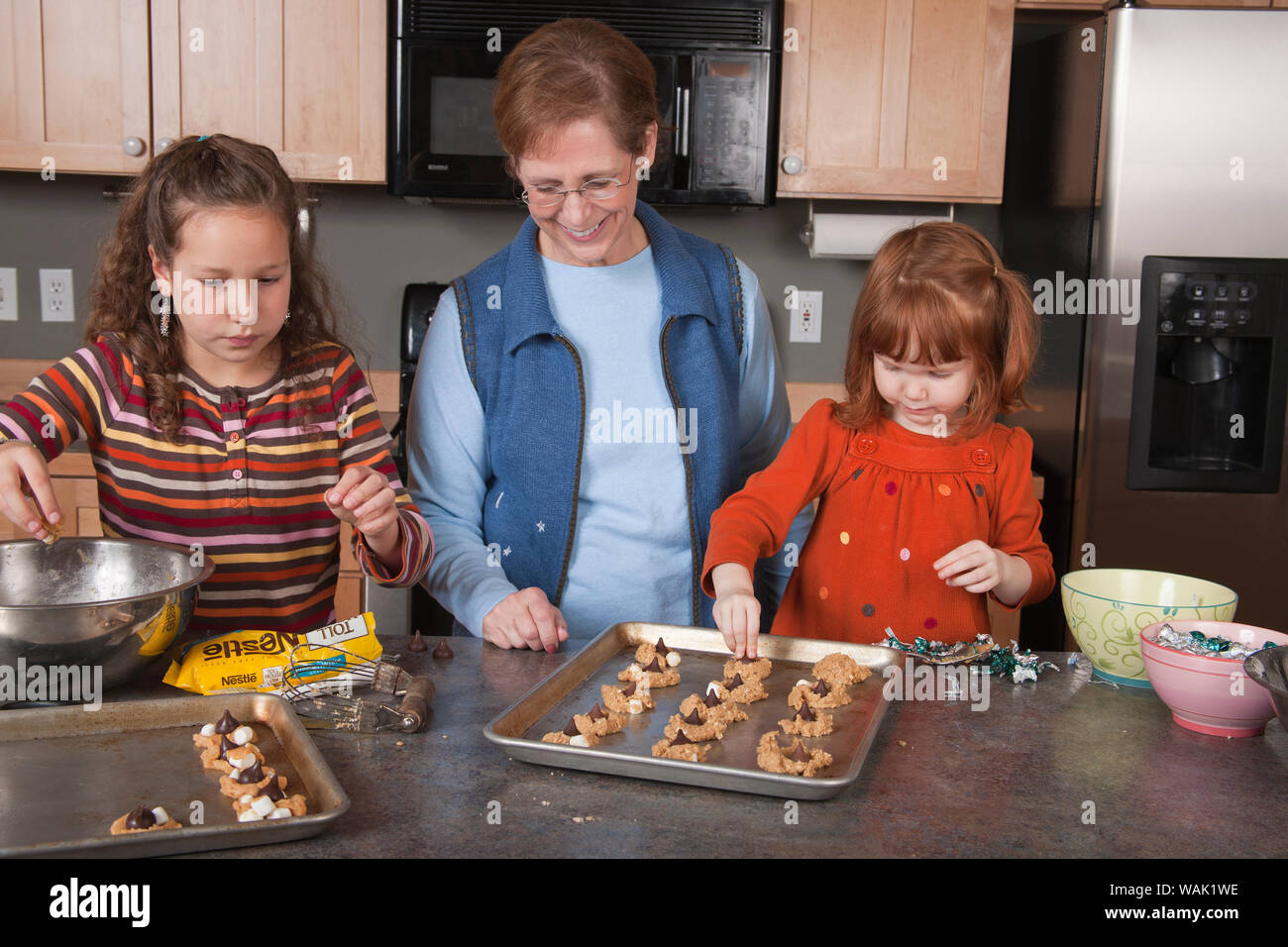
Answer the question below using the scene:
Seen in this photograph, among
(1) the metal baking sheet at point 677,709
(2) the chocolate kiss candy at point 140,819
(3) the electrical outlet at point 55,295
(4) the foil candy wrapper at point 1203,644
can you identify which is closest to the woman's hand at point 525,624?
(1) the metal baking sheet at point 677,709

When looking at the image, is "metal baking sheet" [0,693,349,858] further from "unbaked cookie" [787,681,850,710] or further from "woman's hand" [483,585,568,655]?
"unbaked cookie" [787,681,850,710]

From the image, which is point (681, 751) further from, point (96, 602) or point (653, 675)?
point (96, 602)

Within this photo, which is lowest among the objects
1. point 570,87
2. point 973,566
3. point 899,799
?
point 899,799

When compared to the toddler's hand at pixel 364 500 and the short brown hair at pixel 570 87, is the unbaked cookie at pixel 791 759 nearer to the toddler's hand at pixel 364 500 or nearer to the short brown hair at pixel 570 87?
the toddler's hand at pixel 364 500

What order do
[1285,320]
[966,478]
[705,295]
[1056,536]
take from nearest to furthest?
[966,478]
[705,295]
[1285,320]
[1056,536]

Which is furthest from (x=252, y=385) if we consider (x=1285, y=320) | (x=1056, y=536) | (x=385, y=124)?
(x=1285, y=320)

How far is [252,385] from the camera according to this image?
139 cm

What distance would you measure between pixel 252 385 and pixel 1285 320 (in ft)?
6.59

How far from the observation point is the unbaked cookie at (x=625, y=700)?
→ 107 cm

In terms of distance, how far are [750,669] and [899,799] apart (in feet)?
0.89

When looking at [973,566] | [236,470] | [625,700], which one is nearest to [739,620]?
[625,700]

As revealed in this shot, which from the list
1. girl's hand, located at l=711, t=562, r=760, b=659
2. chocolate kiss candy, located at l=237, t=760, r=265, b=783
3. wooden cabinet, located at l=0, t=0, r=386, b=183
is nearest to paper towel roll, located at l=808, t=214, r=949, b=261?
wooden cabinet, located at l=0, t=0, r=386, b=183

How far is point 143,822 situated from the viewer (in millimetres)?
799
